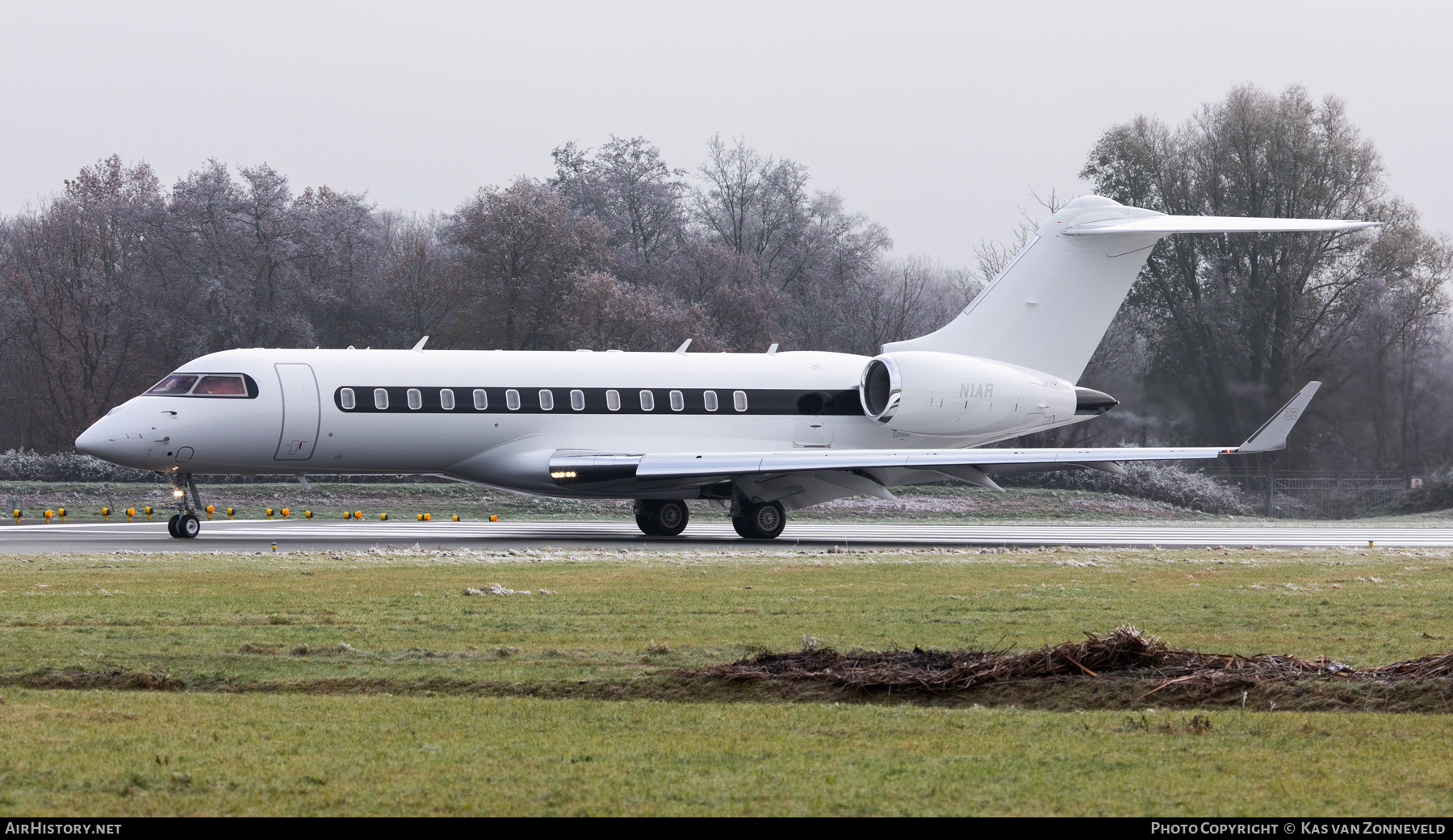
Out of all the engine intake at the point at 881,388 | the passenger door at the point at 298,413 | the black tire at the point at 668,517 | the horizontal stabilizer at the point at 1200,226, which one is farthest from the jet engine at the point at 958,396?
the passenger door at the point at 298,413

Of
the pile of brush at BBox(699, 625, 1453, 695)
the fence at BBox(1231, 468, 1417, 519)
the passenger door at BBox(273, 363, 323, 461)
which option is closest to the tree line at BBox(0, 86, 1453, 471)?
the fence at BBox(1231, 468, 1417, 519)

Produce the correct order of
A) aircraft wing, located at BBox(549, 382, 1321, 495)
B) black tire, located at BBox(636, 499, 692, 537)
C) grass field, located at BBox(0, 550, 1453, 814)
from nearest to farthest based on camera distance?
grass field, located at BBox(0, 550, 1453, 814)
aircraft wing, located at BBox(549, 382, 1321, 495)
black tire, located at BBox(636, 499, 692, 537)

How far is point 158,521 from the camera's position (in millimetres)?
33094

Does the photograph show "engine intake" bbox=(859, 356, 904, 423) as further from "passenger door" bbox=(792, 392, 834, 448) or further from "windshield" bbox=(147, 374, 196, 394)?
"windshield" bbox=(147, 374, 196, 394)

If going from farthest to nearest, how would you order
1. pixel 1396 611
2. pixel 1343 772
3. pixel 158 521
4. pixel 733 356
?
1. pixel 158 521
2. pixel 733 356
3. pixel 1396 611
4. pixel 1343 772

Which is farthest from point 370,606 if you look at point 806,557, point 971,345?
point 971,345

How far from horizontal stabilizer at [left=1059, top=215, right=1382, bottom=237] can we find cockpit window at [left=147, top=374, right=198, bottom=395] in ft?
55.2

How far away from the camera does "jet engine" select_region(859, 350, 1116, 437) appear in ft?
89.8

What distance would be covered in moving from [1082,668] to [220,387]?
19.7 m

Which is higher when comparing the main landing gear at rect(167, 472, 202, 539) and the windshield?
the windshield

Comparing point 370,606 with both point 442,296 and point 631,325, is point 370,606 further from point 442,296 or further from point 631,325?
point 442,296

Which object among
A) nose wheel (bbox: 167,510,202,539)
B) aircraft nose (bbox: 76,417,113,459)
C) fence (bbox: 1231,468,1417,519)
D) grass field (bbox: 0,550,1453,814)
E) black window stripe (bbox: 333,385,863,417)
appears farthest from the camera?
fence (bbox: 1231,468,1417,519)

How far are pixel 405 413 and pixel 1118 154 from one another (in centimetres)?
3814

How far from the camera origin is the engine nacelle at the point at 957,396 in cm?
2738
